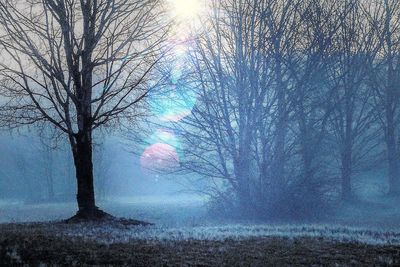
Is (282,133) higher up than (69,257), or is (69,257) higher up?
(282,133)

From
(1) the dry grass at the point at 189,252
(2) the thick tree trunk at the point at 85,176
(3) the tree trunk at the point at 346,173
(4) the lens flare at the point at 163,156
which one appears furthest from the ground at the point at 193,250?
(3) the tree trunk at the point at 346,173

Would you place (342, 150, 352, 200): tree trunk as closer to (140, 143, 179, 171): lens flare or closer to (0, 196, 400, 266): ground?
(140, 143, 179, 171): lens flare

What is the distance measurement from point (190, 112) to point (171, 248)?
14324 millimetres

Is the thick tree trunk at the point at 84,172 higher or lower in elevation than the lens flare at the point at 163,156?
lower

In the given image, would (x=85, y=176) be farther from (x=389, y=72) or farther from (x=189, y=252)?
(x=389, y=72)

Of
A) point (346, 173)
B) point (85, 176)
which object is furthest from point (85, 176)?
point (346, 173)

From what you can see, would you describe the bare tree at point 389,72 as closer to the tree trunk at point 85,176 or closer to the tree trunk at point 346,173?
the tree trunk at point 346,173

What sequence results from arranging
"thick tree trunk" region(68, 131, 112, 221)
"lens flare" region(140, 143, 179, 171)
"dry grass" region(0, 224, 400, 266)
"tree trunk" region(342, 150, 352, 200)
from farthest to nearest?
"tree trunk" region(342, 150, 352, 200)
"lens flare" region(140, 143, 179, 171)
"thick tree trunk" region(68, 131, 112, 221)
"dry grass" region(0, 224, 400, 266)

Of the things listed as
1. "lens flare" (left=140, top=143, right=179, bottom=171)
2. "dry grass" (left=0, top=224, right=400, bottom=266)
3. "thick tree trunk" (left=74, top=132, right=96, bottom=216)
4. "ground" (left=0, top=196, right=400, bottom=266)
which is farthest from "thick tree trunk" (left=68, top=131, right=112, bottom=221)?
"lens flare" (left=140, top=143, right=179, bottom=171)

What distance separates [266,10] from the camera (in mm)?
22672

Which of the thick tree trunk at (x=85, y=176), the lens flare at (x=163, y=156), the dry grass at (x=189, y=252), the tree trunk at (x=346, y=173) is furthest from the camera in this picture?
the tree trunk at (x=346, y=173)

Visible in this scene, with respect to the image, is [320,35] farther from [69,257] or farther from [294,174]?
[69,257]

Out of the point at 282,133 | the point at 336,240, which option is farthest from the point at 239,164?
the point at 336,240

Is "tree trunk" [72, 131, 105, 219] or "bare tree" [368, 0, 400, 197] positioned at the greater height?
"bare tree" [368, 0, 400, 197]
